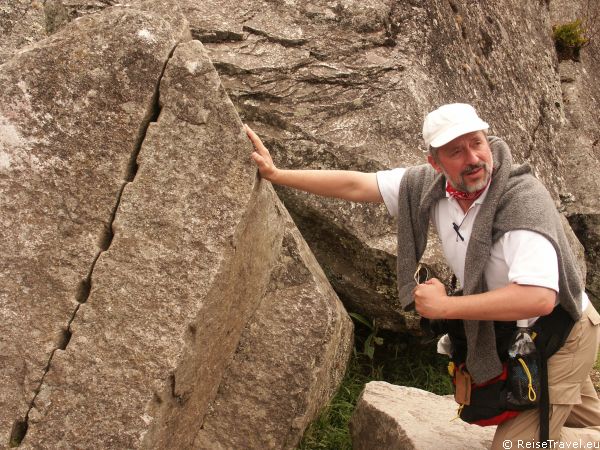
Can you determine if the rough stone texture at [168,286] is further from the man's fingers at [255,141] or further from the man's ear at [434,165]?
the man's ear at [434,165]

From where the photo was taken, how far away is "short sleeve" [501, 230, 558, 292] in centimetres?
378

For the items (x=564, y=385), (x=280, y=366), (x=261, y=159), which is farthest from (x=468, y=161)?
(x=280, y=366)

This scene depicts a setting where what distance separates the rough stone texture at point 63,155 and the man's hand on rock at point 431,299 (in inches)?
67.3

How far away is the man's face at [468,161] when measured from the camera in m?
4.08

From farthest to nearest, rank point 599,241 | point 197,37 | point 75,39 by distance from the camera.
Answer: point 599,241
point 197,37
point 75,39

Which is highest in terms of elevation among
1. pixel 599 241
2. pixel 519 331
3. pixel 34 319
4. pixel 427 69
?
pixel 427 69

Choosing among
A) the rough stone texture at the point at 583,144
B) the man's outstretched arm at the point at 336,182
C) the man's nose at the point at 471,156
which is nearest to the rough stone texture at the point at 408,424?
the man's outstretched arm at the point at 336,182

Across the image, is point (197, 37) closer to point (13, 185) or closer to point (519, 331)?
point (13, 185)

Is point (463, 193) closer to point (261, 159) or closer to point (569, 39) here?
point (261, 159)

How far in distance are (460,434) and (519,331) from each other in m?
1.19

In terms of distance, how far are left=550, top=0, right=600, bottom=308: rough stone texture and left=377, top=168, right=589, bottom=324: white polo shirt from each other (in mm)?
3732

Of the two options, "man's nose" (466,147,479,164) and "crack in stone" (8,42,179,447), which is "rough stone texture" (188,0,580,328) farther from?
"man's nose" (466,147,479,164)

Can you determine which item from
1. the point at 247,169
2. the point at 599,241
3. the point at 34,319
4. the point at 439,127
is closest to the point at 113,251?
the point at 34,319

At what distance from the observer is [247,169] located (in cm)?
448
